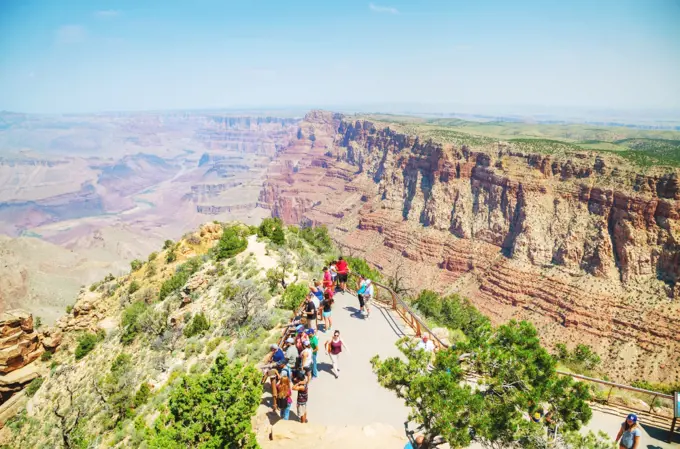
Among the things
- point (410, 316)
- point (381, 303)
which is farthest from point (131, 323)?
point (410, 316)

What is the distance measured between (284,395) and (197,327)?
40.6 ft

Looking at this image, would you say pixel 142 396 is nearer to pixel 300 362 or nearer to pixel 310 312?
pixel 310 312

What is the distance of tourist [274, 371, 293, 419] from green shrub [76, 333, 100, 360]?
2339 cm

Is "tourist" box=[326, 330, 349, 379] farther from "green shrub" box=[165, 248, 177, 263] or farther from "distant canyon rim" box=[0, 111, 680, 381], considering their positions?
"distant canyon rim" box=[0, 111, 680, 381]

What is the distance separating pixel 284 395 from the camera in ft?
32.7

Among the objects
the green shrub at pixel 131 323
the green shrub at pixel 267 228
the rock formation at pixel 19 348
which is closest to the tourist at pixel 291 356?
the green shrub at pixel 131 323

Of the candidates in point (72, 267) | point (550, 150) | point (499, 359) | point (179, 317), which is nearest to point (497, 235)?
point (550, 150)

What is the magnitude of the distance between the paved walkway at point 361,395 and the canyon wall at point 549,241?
38.4 m

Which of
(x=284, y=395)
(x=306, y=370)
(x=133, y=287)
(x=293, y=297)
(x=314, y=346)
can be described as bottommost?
(x=133, y=287)

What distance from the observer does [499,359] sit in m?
8.03

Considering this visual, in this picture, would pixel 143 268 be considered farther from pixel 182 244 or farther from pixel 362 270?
pixel 362 270

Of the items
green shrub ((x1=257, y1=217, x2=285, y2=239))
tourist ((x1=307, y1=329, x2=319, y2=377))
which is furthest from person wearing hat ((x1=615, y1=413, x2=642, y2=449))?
green shrub ((x1=257, y1=217, x2=285, y2=239))

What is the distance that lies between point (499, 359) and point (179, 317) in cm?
2026

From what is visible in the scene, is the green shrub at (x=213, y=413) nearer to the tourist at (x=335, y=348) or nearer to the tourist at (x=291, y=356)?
the tourist at (x=291, y=356)
